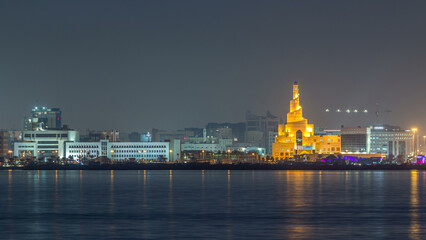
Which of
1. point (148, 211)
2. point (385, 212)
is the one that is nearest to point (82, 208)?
point (148, 211)

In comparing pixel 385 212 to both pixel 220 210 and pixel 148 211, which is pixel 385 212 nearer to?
pixel 220 210

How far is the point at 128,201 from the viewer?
7488 centimetres

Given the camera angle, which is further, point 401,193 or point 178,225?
point 401,193

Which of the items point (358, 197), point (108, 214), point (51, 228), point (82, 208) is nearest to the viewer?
point (51, 228)

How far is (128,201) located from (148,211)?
11.3 m

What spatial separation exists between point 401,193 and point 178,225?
139 feet

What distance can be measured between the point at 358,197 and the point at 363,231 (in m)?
31.6

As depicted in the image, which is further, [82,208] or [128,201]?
[128,201]

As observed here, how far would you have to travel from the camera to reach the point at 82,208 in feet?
220

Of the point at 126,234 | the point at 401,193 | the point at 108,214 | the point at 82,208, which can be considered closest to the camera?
the point at 126,234

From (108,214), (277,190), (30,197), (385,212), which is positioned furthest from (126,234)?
(277,190)

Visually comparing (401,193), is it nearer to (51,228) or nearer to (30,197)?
(30,197)

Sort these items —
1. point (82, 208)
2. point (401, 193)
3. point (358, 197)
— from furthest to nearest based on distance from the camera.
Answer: point (401, 193) → point (358, 197) → point (82, 208)

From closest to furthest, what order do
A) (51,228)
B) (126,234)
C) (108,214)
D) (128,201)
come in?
(126,234)
(51,228)
(108,214)
(128,201)
